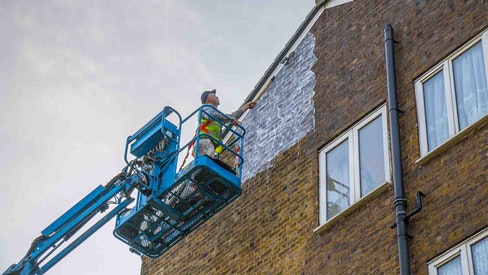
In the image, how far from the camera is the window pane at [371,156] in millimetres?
15830

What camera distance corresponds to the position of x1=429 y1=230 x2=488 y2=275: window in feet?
43.1

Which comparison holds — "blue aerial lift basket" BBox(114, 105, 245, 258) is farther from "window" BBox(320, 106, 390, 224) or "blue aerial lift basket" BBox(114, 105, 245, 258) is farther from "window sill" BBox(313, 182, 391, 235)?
"window sill" BBox(313, 182, 391, 235)

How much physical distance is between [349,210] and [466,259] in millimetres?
2775

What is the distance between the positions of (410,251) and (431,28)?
404 cm

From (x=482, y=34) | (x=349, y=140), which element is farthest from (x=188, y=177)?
(x=482, y=34)

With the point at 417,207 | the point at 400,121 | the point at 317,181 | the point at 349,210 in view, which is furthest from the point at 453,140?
the point at 317,181

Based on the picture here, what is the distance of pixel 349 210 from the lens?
15688 millimetres

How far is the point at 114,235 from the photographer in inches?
711

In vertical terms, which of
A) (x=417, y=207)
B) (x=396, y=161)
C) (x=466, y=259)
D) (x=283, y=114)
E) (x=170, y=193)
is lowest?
(x=466, y=259)

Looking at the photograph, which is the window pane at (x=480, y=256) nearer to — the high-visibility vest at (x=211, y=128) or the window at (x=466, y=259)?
the window at (x=466, y=259)

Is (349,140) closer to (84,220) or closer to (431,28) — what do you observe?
(431,28)

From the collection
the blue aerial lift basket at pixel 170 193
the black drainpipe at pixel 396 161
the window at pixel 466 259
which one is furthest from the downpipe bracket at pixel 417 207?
the blue aerial lift basket at pixel 170 193

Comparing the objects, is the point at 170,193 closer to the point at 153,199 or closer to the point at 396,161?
the point at 153,199

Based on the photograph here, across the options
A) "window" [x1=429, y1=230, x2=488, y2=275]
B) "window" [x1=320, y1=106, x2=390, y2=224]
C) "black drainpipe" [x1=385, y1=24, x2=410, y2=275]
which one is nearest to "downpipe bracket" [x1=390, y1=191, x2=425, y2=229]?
"black drainpipe" [x1=385, y1=24, x2=410, y2=275]
